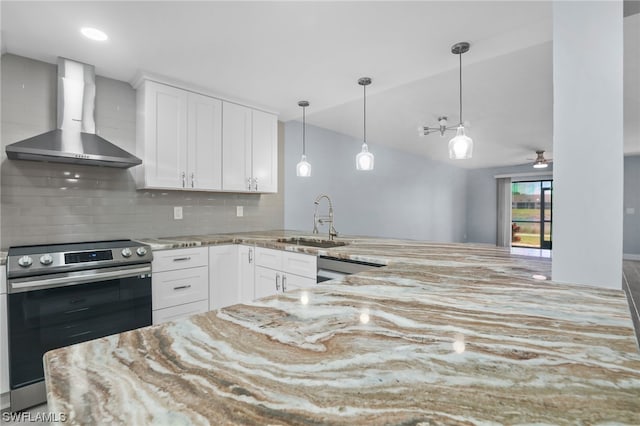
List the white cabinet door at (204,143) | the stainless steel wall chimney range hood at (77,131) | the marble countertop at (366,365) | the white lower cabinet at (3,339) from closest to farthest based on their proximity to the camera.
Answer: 1. the marble countertop at (366,365)
2. the white lower cabinet at (3,339)
3. the stainless steel wall chimney range hood at (77,131)
4. the white cabinet door at (204,143)

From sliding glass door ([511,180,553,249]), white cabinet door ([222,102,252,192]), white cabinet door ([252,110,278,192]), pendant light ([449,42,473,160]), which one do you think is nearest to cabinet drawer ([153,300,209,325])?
white cabinet door ([222,102,252,192])

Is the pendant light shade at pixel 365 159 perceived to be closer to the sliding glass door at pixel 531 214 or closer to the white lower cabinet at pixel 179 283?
the white lower cabinet at pixel 179 283

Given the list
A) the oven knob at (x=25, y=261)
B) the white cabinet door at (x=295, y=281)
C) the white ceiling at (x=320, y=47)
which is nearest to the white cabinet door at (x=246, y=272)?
the white cabinet door at (x=295, y=281)

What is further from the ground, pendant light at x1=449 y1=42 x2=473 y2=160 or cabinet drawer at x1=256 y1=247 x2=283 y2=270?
pendant light at x1=449 y1=42 x2=473 y2=160

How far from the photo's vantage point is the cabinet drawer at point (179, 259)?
7.64 feet

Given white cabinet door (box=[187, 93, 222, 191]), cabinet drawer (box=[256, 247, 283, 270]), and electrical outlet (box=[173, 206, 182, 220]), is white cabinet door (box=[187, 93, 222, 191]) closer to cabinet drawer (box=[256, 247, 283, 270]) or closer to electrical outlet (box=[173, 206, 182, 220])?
electrical outlet (box=[173, 206, 182, 220])

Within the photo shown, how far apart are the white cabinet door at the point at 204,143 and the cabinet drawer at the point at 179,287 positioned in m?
0.82

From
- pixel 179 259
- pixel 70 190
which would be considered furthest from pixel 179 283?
pixel 70 190

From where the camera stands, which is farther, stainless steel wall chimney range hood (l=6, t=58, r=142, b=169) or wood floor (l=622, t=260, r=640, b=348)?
wood floor (l=622, t=260, r=640, b=348)

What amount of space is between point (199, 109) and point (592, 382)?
3.10 meters

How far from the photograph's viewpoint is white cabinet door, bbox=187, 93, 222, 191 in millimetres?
2814

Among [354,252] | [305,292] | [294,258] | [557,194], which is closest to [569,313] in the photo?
[557,194]

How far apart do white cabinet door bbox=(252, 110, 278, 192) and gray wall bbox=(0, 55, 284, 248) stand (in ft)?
2.05

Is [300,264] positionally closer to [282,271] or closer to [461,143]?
[282,271]
